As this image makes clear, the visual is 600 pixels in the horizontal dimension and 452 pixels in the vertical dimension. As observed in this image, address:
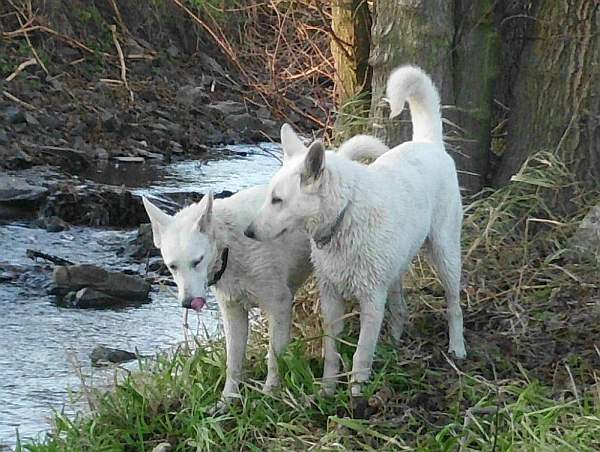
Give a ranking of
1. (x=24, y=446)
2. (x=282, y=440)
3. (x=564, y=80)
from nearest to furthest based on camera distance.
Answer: (x=282, y=440) < (x=24, y=446) < (x=564, y=80)

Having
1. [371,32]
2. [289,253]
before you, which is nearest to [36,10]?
[371,32]

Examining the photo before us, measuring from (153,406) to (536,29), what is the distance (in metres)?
3.19

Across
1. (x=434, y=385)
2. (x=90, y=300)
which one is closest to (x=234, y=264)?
(x=434, y=385)

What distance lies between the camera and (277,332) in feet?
18.3

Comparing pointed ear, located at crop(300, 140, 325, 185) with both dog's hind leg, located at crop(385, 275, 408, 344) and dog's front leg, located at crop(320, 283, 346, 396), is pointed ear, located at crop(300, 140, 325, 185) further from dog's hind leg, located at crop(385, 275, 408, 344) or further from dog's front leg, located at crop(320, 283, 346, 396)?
dog's hind leg, located at crop(385, 275, 408, 344)

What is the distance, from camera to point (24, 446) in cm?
552

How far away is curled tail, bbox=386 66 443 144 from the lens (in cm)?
590

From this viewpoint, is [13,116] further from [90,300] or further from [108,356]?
[108,356]

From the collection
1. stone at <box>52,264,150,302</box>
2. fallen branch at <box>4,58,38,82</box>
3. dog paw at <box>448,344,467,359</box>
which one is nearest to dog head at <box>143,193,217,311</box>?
dog paw at <box>448,344,467,359</box>

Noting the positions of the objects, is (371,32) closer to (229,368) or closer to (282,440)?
(229,368)

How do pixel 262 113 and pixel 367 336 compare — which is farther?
pixel 262 113

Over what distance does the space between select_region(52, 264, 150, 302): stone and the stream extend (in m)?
0.12

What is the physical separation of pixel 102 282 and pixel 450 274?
12.8 ft

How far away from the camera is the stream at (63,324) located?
259 inches
